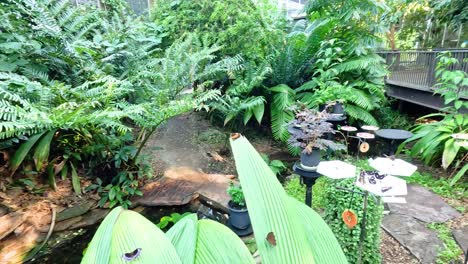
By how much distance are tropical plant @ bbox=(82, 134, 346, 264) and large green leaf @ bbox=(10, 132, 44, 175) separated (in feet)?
7.50

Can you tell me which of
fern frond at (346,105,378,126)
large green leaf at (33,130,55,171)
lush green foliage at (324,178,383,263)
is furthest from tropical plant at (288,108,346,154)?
fern frond at (346,105,378,126)

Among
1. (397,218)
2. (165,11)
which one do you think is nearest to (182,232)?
(397,218)

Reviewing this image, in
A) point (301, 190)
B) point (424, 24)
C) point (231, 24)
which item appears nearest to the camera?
point (301, 190)

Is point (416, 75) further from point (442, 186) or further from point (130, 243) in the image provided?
point (130, 243)

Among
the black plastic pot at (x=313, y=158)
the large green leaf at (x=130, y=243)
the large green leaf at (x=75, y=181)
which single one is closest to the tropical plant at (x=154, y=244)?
the large green leaf at (x=130, y=243)

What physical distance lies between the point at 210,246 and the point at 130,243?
0.11m

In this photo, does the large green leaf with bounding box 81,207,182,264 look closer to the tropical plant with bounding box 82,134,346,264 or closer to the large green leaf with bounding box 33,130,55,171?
the tropical plant with bounding box 82,134,346,264

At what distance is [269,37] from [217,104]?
142 cm

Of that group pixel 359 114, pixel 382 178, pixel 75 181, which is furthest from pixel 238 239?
pixel 359 114

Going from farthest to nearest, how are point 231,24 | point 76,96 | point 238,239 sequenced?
point 231,24
point 76,96
point 238,239

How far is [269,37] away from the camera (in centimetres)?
411

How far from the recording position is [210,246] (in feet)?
1.33

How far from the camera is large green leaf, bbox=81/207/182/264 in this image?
1.17 feet

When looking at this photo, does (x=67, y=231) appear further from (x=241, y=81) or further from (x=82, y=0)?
(x=82, y=0)
